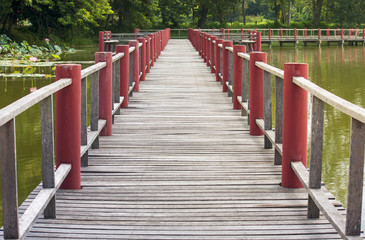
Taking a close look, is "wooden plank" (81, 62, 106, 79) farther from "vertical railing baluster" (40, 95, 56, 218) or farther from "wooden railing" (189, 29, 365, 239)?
"wooden railing" (189, 29, 365, 239)

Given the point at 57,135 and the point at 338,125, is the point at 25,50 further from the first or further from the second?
the point at 57,135

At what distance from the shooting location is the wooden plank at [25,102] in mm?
2963

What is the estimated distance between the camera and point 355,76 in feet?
69.4

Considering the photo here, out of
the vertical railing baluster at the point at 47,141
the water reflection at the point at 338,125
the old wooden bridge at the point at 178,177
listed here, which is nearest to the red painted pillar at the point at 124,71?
the old wooden bridge at the point at 178,177

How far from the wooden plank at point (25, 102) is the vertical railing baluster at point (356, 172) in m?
1.64

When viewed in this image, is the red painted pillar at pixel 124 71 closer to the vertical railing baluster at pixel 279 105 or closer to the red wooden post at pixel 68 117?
the vertical railing baluster at pixel 279 105

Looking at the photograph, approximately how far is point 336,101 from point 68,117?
204 centimetres

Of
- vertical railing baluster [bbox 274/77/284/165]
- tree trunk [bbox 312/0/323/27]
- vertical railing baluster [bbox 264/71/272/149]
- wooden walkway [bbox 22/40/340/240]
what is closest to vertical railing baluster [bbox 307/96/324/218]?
wooden walkway [bbox 22/40/340/240]

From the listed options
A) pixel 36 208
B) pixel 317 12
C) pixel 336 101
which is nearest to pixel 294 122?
pixel 336 101

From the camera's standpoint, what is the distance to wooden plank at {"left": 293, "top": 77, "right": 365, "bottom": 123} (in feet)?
10.00

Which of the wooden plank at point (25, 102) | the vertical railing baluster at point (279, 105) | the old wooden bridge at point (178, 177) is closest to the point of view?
the wooden plank at point (25, 102)

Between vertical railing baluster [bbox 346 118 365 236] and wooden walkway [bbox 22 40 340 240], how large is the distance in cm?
59

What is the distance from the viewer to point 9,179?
312cm

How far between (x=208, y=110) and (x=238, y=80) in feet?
2.14
